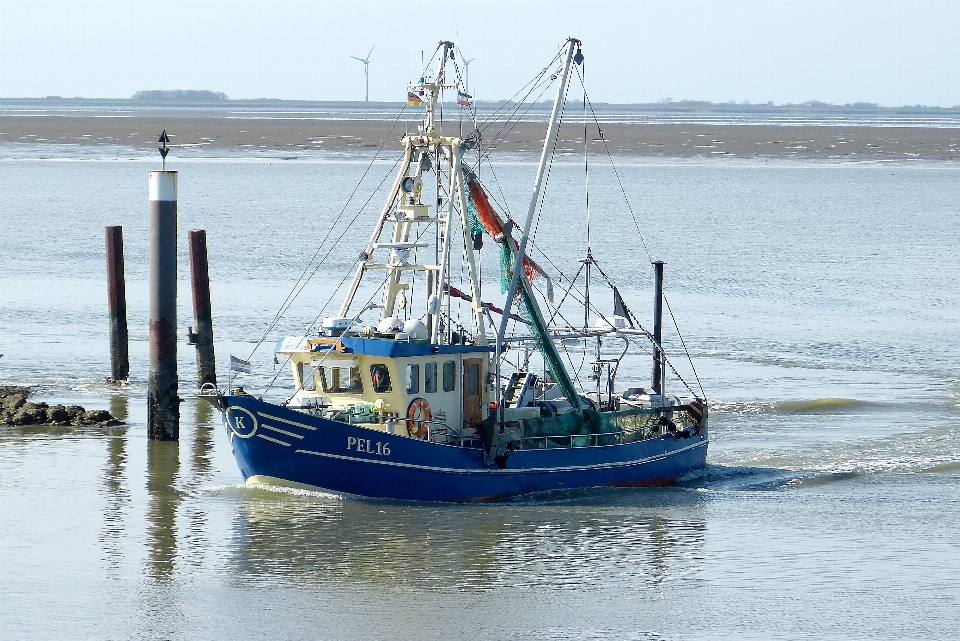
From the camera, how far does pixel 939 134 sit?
173 m

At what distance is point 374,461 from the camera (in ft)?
81.0

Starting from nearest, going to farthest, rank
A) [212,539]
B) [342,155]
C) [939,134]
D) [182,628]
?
[182,628] < [212,539] < [342,155] < [939,134]

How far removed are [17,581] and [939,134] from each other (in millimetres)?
164230

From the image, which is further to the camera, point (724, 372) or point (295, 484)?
point (724, 372)

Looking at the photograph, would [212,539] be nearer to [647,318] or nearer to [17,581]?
[17,581]

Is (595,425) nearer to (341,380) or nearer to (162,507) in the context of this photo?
(341,380)

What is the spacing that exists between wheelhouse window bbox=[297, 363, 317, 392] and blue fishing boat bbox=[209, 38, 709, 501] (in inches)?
0.9

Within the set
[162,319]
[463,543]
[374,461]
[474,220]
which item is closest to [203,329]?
[162,319]

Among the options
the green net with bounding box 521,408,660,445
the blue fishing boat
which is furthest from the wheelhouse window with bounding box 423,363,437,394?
the green net with bounding box 521,408,660,445

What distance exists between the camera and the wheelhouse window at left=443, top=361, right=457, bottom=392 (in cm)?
2589

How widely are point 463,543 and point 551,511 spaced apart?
2.49 metres

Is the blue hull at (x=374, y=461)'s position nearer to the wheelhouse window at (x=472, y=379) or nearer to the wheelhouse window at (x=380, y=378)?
the wheelhouse window at (x=380, y=378)

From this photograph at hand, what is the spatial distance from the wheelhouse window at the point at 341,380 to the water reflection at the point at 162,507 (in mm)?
3085

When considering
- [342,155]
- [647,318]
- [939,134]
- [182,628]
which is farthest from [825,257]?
[939,134]
